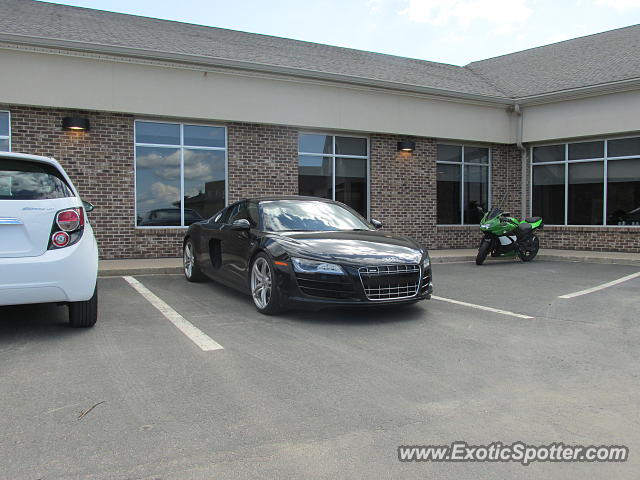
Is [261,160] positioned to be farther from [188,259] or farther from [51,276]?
[51,276]

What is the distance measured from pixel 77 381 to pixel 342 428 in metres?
1.97

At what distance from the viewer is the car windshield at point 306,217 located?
6691 mm

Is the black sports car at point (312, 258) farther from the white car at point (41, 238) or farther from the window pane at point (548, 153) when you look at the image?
the window pane at point (548, 153)

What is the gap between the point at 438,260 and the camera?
479 inches

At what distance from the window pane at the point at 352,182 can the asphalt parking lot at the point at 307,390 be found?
7.58 meters

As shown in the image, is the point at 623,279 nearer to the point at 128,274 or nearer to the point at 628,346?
the point at 628,346

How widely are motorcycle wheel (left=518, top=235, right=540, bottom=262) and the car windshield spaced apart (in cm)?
618

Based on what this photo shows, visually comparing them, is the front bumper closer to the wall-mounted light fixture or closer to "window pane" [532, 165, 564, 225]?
the wall-mounted light fixture

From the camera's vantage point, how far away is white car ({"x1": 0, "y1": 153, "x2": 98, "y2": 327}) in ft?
14.5

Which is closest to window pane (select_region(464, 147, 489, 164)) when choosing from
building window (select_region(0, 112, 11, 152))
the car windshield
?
the car windshield

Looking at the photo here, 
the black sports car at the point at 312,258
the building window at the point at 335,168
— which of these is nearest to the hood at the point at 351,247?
the black sports car at the point at 312,258

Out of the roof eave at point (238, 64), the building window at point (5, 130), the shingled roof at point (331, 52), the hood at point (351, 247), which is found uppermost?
the shingled roof at point (331, 52)

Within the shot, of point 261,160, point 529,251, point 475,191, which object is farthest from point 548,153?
point 261,160

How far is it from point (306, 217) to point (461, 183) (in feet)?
31.0
